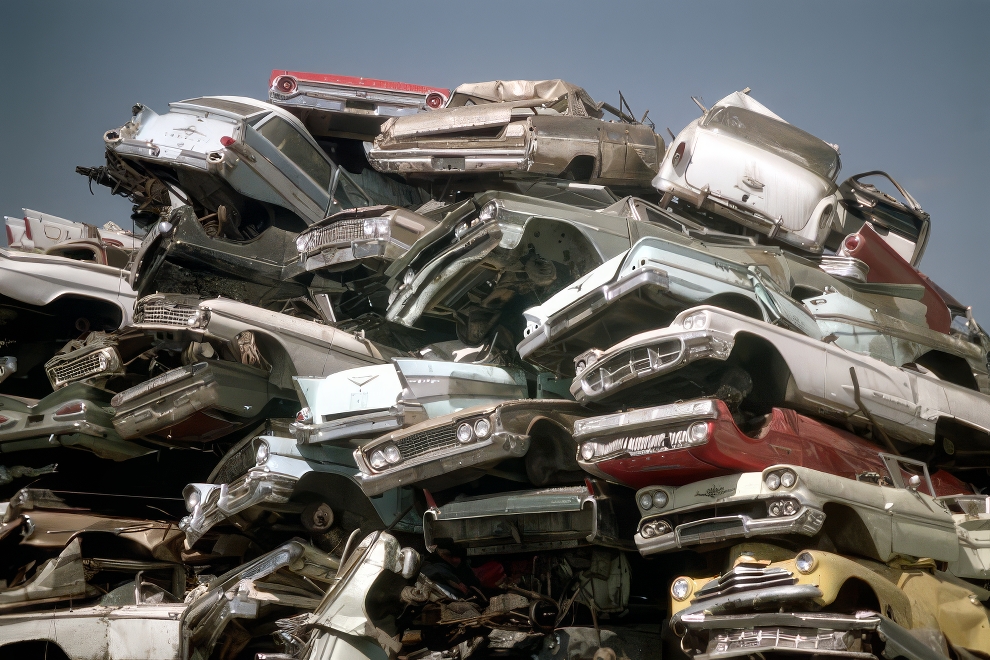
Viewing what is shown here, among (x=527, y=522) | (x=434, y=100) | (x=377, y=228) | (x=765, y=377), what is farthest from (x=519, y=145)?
(x=527, y=522)

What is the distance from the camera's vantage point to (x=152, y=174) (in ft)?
49.4

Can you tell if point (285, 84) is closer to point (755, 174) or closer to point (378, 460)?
point (755, 174)

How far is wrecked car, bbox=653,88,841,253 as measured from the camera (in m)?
12.5

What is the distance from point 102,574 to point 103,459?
3.08 m

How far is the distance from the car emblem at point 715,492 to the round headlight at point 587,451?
2.94 ft

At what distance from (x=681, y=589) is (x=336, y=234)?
656 cm

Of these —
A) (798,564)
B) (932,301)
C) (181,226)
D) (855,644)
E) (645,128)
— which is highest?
(645,128)

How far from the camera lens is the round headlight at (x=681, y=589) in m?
7.66

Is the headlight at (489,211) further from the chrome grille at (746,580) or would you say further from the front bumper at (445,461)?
the chrome grille at (746,580)

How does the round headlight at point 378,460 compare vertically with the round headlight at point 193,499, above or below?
below

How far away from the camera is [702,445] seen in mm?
7570

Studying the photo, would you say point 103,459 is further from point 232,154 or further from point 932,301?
point 932,301

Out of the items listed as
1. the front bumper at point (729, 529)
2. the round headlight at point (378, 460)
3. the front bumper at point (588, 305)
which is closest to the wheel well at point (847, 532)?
the front bumper at point (729, 529)

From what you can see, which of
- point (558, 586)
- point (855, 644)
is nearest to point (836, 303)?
point (558, 586)
